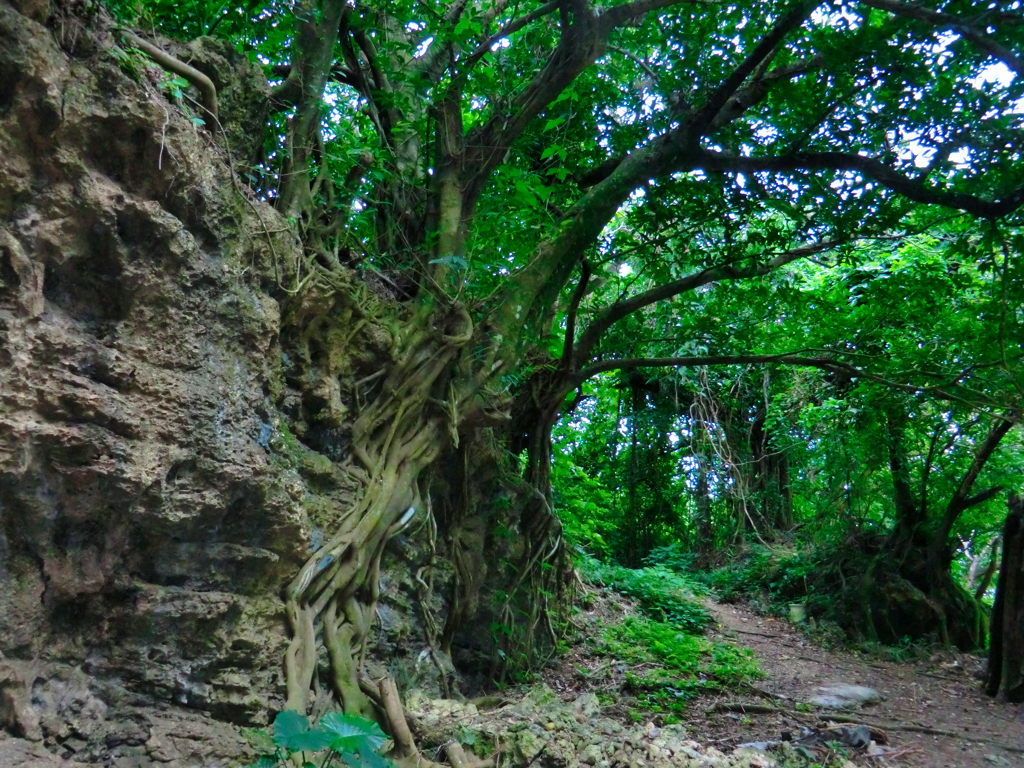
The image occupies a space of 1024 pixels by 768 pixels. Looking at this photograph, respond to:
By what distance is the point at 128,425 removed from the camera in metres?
2.96

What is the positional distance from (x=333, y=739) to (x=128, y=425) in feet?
4.67

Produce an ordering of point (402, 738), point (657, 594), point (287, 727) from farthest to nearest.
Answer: point (657, 594) < point (402, 738) < point (287, 727)

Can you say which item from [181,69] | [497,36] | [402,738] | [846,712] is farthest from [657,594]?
[181,69]

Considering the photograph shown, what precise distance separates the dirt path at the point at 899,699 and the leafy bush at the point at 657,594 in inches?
15.7

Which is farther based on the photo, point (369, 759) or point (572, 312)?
point (572, 312)

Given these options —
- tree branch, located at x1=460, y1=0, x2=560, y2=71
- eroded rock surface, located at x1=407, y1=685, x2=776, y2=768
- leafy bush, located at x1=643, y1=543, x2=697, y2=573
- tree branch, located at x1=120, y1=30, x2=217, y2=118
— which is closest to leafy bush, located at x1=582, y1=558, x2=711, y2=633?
leafy bush, located at x1=643, y1=543, x2=697, y2=573

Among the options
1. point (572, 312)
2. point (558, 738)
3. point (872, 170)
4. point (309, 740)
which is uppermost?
point (872, 170)

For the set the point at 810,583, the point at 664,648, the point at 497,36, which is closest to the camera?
the point at 497,36

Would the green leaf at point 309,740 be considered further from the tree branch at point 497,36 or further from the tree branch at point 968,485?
the tree branch at point 968,485

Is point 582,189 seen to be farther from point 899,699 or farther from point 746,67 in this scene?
point 899,699

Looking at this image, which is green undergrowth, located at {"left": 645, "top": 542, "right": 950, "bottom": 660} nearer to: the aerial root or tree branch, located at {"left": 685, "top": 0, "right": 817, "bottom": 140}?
tree branch, located at {"left": 685, "top": 0, "right": 817, "bottom": 140}

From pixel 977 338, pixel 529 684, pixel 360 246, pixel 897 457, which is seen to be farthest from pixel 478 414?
pixel 897 457

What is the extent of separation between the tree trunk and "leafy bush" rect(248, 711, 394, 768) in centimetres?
649

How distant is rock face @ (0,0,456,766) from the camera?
2729mm
